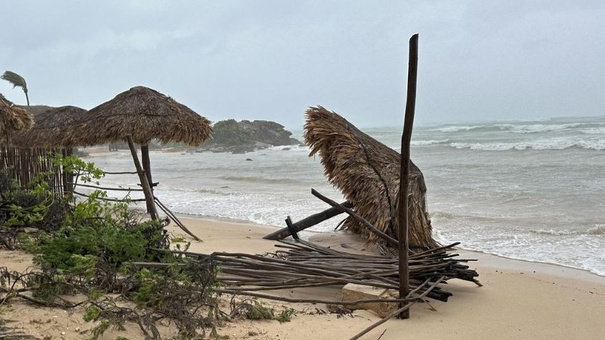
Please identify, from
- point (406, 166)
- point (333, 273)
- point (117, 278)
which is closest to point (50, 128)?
point (117, 278)

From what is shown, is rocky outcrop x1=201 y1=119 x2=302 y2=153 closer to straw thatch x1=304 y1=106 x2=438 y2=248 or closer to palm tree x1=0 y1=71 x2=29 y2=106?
palm tree x1=0 y1=71 x2=29 y2=106

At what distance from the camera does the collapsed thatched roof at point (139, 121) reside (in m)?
6.93

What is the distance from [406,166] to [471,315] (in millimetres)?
1548

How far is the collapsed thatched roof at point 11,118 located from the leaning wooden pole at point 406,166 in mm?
4889

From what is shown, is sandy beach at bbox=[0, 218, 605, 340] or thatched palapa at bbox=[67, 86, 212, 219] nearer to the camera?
sandy beach at bbox=[0, 218, 605, 340]

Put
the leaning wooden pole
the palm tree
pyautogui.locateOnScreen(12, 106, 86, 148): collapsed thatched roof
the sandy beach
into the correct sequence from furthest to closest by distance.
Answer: the palm tree
pyautogui.locateOnScreen(12, 106, 86, 148): collapsed thatched roof
the leaning wooden pole
the sandy beach

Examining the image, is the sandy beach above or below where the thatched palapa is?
below

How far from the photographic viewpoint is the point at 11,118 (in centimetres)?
596

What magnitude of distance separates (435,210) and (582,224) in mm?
2704

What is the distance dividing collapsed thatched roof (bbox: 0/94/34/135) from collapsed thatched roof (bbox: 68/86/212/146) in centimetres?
110

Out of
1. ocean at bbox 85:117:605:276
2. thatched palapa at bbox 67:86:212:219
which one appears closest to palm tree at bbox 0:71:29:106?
ocean at bbox 85:117:605:276

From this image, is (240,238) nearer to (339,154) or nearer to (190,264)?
(339,154)

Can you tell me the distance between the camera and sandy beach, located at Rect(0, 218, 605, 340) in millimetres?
2779

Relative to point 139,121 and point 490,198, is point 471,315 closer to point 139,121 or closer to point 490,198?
point 139,121
